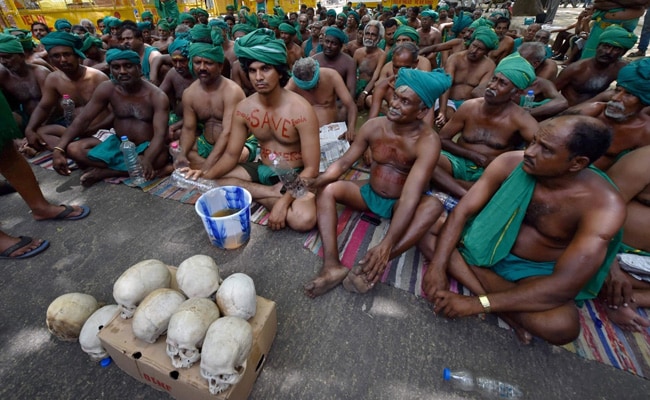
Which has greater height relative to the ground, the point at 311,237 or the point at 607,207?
the point at 607,207

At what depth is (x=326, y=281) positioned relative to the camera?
2.44m

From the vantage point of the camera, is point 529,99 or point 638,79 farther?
point 529,99

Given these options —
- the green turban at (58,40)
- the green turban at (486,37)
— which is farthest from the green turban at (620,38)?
the green turban at (58,40)

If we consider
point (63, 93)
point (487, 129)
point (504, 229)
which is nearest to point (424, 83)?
point (504, 229)

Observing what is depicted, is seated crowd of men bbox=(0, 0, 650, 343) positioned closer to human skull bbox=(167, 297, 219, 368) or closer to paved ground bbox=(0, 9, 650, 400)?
paved ground bbox=(0, 9, 650, 400)

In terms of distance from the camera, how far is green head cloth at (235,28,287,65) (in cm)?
292

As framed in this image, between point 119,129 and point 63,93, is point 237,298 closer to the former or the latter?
point 119,129

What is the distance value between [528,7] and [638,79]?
14951 millimetres

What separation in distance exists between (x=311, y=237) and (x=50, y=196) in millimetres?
3320

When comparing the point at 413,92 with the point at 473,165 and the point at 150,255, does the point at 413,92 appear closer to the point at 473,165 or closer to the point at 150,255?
the point at 473,165

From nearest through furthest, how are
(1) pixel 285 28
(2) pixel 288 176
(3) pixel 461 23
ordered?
1. (2) pixel 288 176
2. (1) pixel 285 28
3. (3) pixel 461 23

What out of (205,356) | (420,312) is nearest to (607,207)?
(420,312)

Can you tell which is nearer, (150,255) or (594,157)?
(594,157)

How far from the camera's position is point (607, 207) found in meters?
1.86
